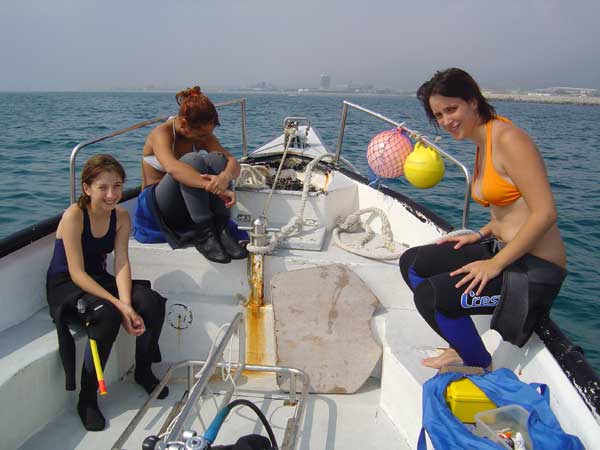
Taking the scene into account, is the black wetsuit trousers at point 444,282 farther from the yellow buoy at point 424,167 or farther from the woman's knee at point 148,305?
the woman's knee at point 148,305

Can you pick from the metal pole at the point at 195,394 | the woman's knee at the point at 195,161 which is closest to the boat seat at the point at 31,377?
the metal pole at the point at 195,394

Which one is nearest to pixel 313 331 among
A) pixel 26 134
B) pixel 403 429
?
pixel 403 429

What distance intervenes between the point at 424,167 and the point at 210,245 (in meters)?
1.38

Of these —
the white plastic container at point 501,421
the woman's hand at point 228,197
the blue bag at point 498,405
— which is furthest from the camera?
the woman's hand at point 228,197

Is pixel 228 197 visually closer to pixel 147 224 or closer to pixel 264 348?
pixel 147 224

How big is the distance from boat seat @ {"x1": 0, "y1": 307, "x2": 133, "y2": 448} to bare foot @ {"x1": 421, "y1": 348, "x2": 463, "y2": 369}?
1612mm

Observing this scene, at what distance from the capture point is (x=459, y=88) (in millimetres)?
1896

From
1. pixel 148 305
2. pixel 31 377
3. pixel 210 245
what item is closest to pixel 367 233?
pixel 210 245

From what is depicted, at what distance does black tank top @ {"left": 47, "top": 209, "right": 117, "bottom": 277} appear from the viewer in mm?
2383

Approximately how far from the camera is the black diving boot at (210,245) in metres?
2.70

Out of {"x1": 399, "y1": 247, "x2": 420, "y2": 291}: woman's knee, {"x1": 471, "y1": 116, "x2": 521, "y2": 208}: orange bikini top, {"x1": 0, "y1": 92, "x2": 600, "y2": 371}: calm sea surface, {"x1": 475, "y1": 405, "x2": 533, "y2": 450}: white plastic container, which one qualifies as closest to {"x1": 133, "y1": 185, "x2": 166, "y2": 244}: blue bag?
{"x1": 399, "y1": 247, "x2": 420, "y2": 291}: woman's knee

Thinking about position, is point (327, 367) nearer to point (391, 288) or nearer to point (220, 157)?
point (391, 288)

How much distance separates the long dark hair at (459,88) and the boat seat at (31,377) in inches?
75.7

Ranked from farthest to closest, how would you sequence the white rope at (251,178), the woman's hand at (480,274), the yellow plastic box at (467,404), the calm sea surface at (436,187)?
1. the calm sea surface at (436,187)
2. the white rope at (251,178)
3. the woman's hand at (480,274)
4. the yellow plastic box at (467,404)
